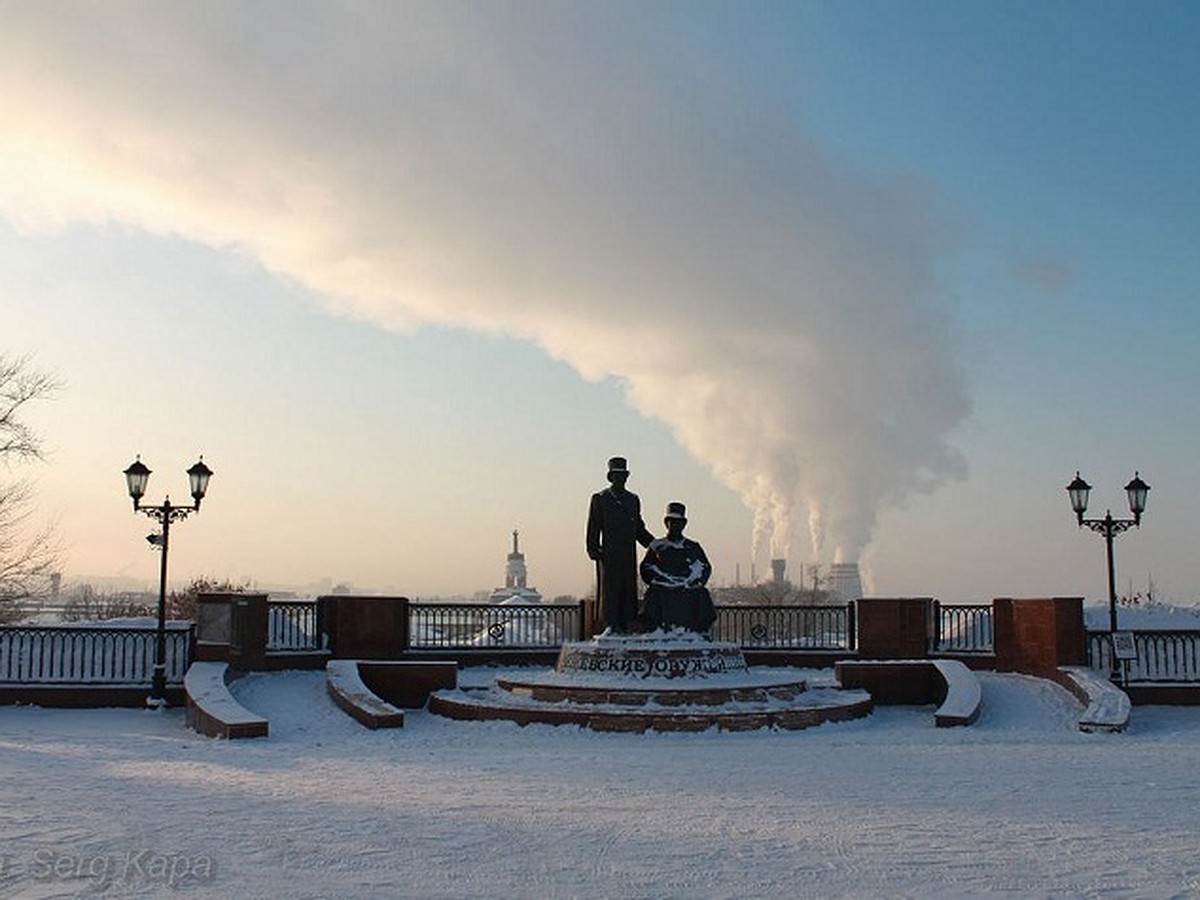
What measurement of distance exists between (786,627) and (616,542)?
6.91 metres

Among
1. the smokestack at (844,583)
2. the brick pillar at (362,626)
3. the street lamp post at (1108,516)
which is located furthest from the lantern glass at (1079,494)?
the smokestack at (844,583)

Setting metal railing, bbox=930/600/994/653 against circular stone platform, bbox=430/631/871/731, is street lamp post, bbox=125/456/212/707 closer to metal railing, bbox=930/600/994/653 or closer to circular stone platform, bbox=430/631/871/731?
circular stone platform, bbox=430/631/871/731

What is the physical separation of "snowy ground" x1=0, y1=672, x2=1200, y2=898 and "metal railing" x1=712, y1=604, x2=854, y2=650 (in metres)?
7.71

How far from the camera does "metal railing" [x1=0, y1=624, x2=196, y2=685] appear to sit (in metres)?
18.2

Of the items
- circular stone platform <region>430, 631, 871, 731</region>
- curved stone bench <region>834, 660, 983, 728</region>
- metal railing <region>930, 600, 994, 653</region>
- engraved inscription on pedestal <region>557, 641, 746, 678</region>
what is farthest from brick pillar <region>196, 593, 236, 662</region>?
metal railing <region>930, 600, 994, 653</region>

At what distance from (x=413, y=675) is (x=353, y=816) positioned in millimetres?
9018

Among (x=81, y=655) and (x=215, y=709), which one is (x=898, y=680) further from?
(x=81, y=655)

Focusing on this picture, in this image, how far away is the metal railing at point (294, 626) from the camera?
20.6 m

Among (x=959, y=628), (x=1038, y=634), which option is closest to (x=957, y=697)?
(x=1038, y=634)

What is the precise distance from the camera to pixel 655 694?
15211 mm

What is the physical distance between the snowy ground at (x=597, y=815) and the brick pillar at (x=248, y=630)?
4.04 meters

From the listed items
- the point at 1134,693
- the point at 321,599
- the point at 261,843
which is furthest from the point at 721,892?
the point at 321,599

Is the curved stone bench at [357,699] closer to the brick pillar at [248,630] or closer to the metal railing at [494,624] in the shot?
the brick pillar at [248,630]

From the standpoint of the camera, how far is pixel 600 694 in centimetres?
1534
